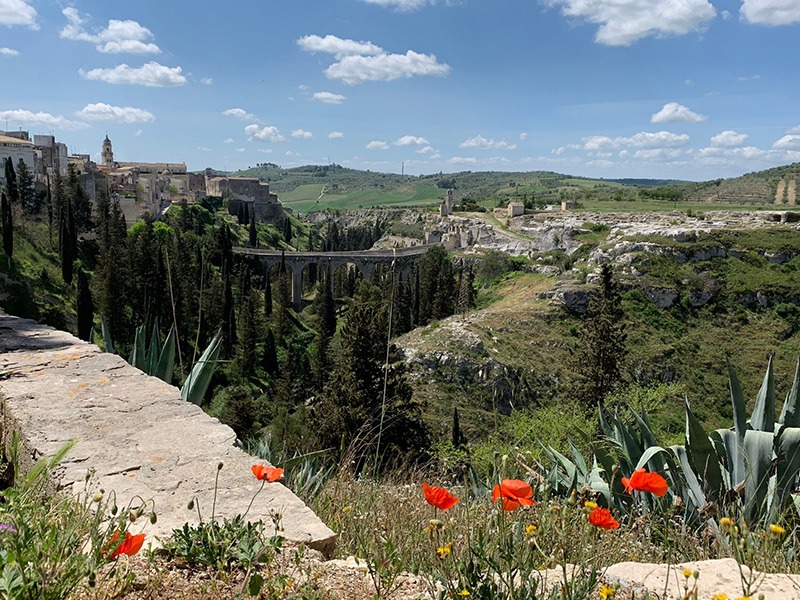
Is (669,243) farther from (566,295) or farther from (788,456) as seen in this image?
(788,456)

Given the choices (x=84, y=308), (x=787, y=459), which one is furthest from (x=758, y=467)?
(x=84, y=308)

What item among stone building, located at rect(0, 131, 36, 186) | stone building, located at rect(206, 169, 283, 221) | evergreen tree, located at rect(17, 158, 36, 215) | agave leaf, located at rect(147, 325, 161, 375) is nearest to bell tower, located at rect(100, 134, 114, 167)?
stone building, located at rect(206, 169, 283, 221)

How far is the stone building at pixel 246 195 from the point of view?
88069mm

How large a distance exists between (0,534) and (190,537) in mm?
502

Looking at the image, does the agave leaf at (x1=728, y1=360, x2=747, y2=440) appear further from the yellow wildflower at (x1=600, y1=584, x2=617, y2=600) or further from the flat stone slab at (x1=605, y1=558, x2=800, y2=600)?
the yellow wildflower at (x1=600, y1=584, x2=617, y2=600)

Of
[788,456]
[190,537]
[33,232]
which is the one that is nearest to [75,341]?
[190,537]

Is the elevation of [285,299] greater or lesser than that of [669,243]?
lesser

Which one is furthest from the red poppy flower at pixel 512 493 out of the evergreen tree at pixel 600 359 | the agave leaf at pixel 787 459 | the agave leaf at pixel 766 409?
the evergreen tree at pixel 600 359

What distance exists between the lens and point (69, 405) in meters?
3.26

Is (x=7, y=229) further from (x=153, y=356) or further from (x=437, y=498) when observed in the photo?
(x=437, y=498)

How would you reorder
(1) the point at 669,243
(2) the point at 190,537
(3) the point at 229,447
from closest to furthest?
(2) the point at 190,537, (3) the point at 229,447, (1) the point at 669,243

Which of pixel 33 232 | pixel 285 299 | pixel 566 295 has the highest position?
pixel 33 232

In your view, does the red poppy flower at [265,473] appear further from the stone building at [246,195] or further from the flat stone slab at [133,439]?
the stone building at [246,195]

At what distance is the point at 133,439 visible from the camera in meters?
2.89
